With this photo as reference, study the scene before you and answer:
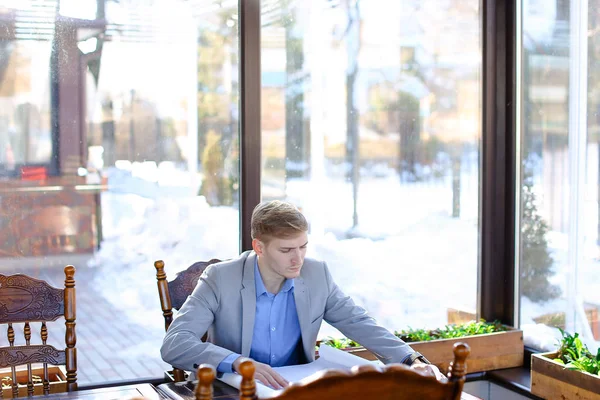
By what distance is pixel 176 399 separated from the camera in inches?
76.3

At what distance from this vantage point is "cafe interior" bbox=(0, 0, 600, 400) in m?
3.46

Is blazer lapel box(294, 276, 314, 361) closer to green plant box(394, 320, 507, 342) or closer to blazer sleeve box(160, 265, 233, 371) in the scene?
blazer sleeve box(160, 265, 233, 371)

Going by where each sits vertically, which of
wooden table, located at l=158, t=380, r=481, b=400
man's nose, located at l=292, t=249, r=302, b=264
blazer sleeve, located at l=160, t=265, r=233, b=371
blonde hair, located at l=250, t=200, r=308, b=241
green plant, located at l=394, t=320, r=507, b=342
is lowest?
green plant, located at l=394, t=320, r=507, b=342

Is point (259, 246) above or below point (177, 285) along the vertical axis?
above

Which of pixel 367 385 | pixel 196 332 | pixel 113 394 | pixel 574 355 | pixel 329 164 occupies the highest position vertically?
pixel 329 164

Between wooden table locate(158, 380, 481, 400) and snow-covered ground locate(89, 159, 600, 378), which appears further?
snow-covered ground locate(89, 159, 600, 378)

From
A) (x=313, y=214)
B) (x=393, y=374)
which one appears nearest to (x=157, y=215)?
(x=313, y=214)

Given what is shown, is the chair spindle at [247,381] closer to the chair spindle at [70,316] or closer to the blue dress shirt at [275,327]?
the blue dress shirt at [275,327]

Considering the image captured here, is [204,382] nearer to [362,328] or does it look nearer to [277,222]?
[277,222]

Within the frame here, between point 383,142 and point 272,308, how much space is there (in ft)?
6.16

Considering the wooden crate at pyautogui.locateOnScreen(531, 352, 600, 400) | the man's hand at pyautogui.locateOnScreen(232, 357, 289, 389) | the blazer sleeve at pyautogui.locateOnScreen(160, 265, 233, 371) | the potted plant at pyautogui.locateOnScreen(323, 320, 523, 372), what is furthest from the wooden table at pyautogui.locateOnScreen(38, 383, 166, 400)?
the wooden crate at pyautogui.locateOnScreen(531, 352, 600, 400)

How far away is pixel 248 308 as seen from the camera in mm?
2381

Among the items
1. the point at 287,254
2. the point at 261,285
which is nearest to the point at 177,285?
the point at 261,285

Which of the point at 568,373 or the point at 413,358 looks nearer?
the point at 413,358
